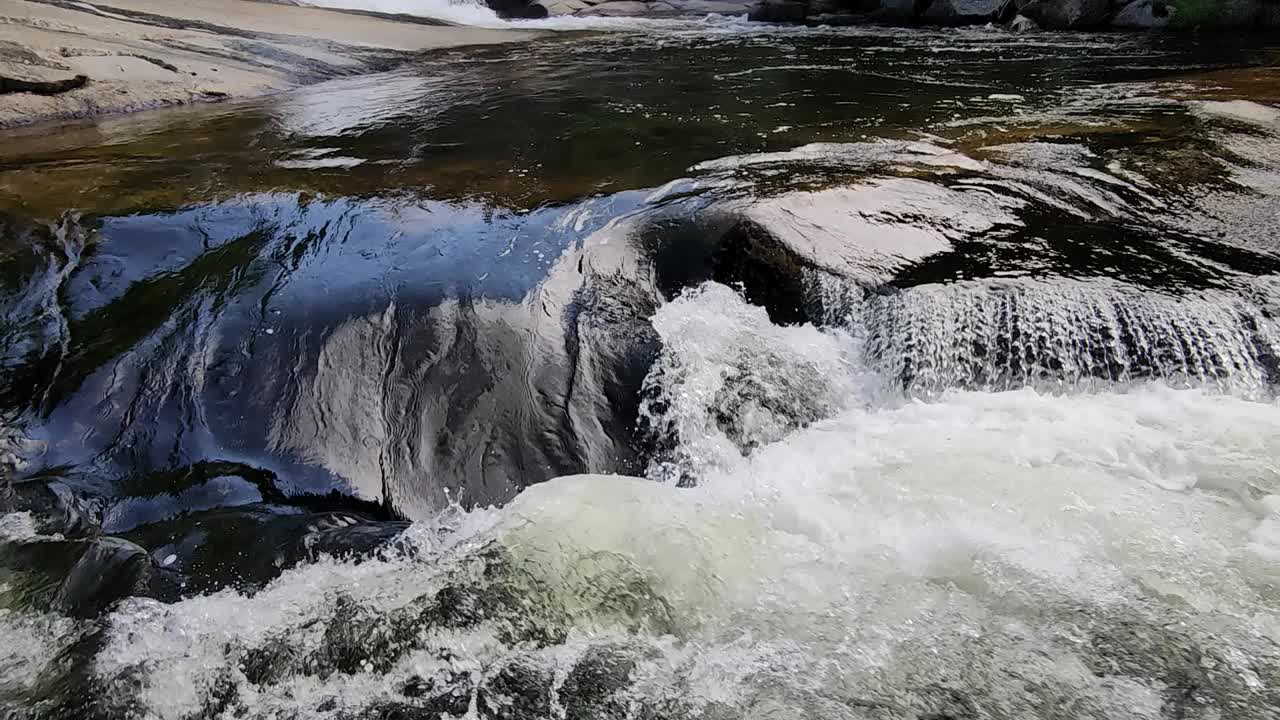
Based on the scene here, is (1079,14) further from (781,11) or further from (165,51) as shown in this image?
(165,51)

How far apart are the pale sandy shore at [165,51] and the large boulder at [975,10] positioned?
10183 mm

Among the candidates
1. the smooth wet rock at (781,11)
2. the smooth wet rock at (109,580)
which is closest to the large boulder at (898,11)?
the smooth wet rock at (781,11)

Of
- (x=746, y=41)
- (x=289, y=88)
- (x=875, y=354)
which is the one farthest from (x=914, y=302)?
(x=746, y=41)

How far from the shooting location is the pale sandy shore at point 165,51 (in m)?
8.51

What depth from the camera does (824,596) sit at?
2.48 metres

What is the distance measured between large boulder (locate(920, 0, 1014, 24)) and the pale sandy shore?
401 inches

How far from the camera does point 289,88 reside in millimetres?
10062

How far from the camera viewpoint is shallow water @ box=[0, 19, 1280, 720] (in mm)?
2270

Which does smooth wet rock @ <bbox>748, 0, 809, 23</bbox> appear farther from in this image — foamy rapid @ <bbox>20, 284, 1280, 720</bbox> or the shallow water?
foamy rapid @ <bbox>20, 284, 1280, 720</bbox>

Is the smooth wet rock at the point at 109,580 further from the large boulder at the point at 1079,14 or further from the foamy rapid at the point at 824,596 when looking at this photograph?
the large boulder at the point at 1079,14

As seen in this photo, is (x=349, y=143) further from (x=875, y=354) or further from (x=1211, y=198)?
(x=1211, y=198)

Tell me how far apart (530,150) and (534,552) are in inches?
163

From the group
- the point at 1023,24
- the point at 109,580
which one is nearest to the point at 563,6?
the point at 1023,24

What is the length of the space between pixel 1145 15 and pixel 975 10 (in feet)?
9.85
